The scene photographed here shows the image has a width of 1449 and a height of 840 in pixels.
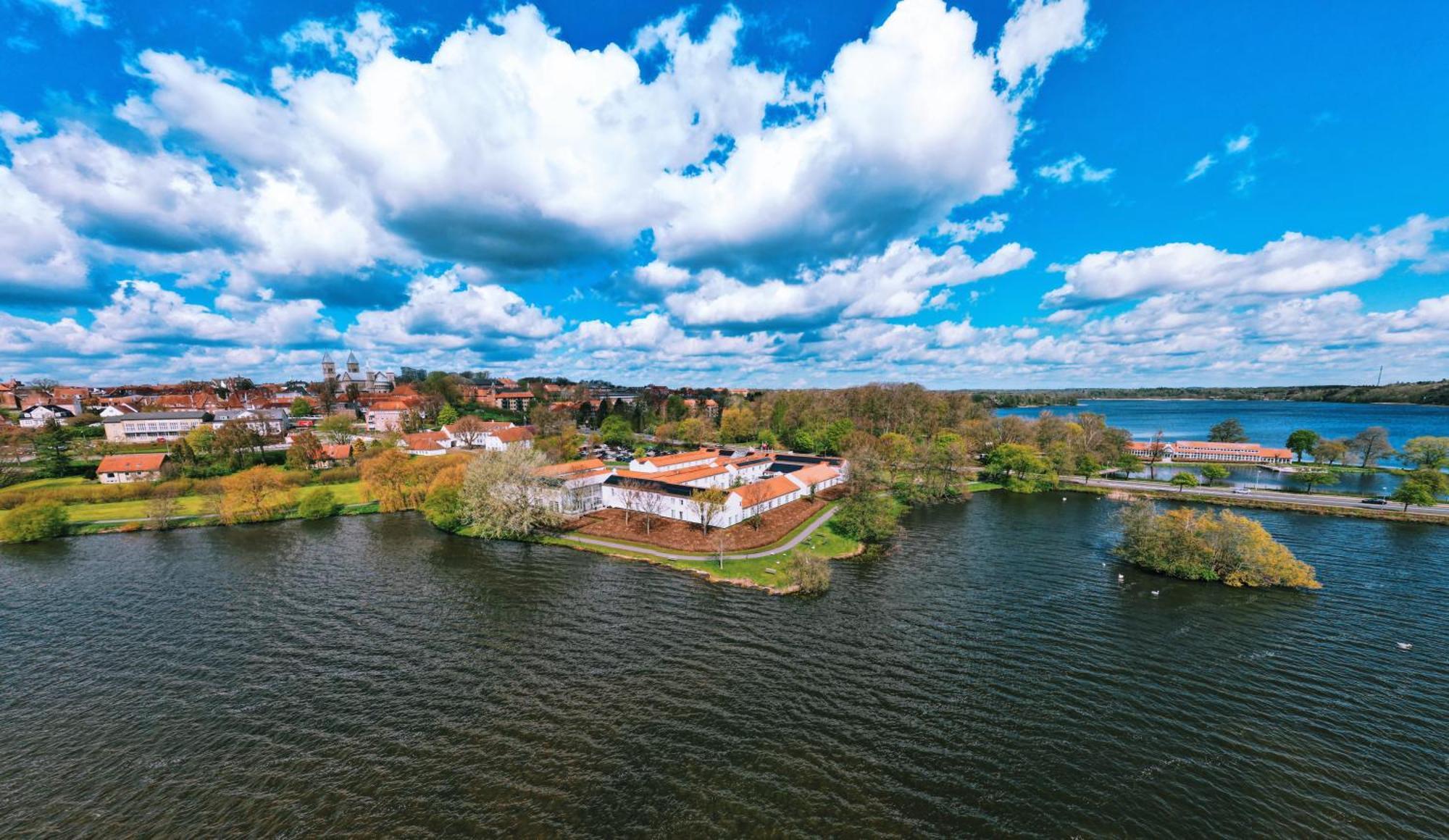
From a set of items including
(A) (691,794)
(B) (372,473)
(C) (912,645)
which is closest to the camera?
(A) (691,794)

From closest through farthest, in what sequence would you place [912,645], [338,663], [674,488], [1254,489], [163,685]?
[163,685]
[338,663]
[912,645]
[674,488]
[1254,489]

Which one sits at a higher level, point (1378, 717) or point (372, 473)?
point (372, 473)

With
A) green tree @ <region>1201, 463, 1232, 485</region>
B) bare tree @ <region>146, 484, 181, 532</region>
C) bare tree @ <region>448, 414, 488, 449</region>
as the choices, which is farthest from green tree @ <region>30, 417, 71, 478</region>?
green tree @ <region>1201, 463, 1232, 485</region>

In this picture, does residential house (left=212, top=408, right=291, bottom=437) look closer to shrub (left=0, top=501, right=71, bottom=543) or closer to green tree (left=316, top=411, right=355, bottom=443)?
green tree (left=316, top=411, right=355, bottom=443)

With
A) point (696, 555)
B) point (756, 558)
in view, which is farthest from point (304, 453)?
point (756, 558)

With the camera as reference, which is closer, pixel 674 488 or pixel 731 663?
pixel 731 663

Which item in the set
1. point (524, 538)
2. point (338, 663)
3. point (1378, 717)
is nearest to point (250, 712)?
point (338, 663)

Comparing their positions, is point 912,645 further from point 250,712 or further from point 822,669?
point 250,712

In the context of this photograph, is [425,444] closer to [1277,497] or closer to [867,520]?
[867,520]
